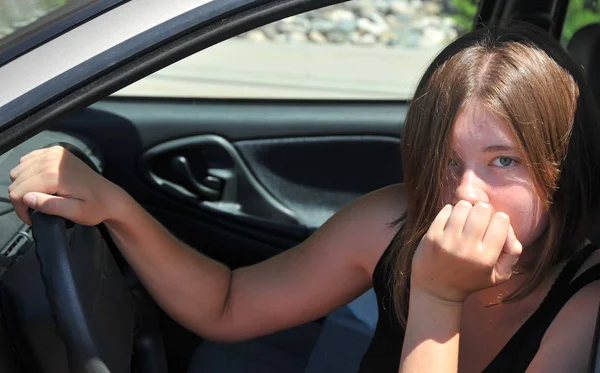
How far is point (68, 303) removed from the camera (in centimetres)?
142

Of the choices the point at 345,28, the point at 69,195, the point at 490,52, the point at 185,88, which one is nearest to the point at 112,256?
the point at 69,195

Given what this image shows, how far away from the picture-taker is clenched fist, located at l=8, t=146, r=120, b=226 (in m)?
1.49

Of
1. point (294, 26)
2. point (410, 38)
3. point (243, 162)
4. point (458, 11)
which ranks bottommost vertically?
point (410, 38)

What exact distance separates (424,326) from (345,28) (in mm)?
7370

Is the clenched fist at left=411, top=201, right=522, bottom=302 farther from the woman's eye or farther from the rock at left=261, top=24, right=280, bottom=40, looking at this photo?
the rock at left=261, top=24, right=280, bottom=40

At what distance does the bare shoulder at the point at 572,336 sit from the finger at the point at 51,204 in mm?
772

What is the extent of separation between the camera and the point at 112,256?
5.83 feet

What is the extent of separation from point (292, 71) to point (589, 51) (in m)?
5.10

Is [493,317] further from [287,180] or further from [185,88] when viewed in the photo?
[185,88]

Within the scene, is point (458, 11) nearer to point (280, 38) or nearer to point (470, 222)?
point (280, 38)

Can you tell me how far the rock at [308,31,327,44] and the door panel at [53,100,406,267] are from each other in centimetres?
533

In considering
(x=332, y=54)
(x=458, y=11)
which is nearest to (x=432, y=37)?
(x=458, y=11)

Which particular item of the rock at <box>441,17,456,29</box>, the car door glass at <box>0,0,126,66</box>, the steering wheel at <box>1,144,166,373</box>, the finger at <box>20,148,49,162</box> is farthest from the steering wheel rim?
the rock at <box>441,17,456,29</box>

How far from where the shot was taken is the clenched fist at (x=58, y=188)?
1.49 m
